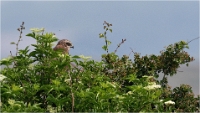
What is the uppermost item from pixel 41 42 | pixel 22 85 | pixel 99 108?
pixel 41 42

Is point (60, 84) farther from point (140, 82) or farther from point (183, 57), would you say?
point (183, 57)

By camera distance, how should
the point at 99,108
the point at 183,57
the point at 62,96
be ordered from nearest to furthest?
the point at 99,108
the point at 62,96
the point at 183,57

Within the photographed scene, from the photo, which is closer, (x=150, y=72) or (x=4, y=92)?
(x=4, y=92)

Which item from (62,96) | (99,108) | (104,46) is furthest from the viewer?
(104,46)

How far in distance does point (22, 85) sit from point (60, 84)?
32.9 inches

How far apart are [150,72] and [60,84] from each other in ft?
15.8

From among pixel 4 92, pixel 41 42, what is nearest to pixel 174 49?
pixel 41 42

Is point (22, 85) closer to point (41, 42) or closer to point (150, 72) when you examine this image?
point (41, 42)

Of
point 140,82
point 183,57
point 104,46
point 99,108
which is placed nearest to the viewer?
point 99,108

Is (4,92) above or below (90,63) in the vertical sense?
below

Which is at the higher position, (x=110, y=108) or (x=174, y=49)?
(x=174, y=49)

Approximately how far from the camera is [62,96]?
7.46 meters

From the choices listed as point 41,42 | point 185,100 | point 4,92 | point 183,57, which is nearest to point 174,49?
point 183,57

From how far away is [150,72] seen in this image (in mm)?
11719
